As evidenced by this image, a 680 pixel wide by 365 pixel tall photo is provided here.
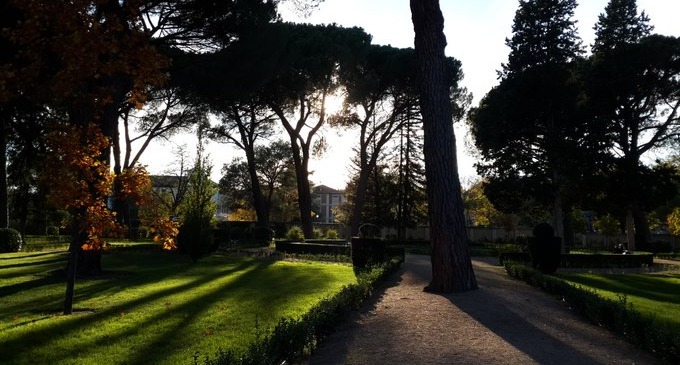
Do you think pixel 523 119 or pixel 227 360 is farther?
pixel 523 119

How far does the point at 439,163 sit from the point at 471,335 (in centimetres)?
455

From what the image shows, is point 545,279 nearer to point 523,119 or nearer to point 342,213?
point 523,119

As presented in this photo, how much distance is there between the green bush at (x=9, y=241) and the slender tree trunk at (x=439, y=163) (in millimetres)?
18814

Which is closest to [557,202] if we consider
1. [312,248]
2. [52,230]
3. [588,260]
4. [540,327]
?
[588,260]

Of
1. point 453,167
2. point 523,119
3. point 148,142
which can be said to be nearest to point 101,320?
point 453,167

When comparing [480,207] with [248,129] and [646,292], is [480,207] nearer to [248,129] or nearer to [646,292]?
[248,129]

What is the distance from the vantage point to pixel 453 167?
10750 millimetres

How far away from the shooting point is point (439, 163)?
10594mm

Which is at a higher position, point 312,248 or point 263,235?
point 263,235

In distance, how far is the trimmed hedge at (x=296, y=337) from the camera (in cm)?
428

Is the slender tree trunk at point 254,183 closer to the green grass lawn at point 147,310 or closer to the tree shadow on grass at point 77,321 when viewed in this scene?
the green grass lawn at point 147,310

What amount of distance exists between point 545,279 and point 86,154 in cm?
908

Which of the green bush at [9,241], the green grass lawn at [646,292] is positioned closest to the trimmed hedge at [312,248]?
the green grass lawn at [646,292]

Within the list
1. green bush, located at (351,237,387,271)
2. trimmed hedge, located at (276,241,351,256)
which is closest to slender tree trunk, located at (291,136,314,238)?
trimmed hedge, located at (276,241,351,256)
